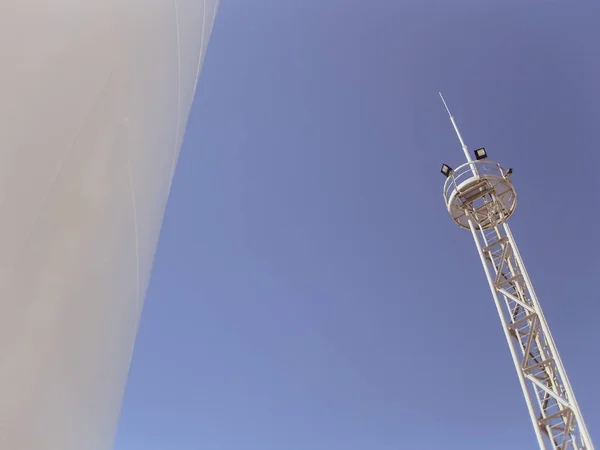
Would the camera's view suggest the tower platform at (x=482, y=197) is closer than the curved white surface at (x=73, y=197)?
No

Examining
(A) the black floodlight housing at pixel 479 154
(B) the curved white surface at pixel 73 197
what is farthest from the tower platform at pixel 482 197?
(B) the curved white surface at pixel 73 197

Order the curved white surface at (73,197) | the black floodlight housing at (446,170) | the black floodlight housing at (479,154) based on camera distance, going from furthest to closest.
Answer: the black floodlight housing at (446,170) < the black floodlight housing at (479,154) < the curved white surface at (73,197)

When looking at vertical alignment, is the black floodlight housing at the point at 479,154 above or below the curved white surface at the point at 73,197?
above

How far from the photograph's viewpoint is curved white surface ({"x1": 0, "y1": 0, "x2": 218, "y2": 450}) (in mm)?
1815

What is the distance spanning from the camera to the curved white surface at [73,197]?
1815 mm

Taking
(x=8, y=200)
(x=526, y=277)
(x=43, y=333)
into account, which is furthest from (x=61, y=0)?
(x=526, y=277)

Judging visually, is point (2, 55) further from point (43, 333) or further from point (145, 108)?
point (145, 108)

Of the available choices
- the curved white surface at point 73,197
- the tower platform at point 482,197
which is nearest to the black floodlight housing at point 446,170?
the tower platform at point 482,197

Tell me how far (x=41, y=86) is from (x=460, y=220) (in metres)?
19.9

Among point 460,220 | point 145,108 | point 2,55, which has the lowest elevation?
point 2,55

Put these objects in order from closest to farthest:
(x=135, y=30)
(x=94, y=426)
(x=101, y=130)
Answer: (x=101, y=130) → (x=135, y=30) → (x=94, y=426)

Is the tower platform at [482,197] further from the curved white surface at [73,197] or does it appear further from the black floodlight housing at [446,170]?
the curved white surface at [73,197]

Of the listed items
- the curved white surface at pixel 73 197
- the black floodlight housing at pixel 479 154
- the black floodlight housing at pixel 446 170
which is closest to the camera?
the curved white surface at pixel 73 197

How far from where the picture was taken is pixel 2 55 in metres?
1.68
